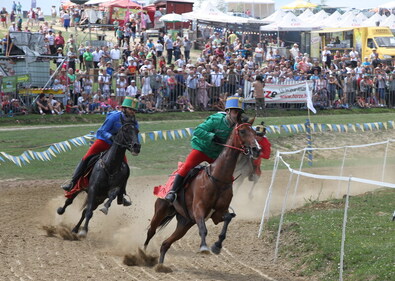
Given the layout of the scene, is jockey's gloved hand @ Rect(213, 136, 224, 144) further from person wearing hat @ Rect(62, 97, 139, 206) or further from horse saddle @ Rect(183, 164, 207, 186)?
person wearing hat @ Rect(62, 97, 139, 206)

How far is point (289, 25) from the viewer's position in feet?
160

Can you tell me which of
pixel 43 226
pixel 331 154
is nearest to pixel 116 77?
pixel 331 154

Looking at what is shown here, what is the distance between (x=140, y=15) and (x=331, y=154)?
973 inches

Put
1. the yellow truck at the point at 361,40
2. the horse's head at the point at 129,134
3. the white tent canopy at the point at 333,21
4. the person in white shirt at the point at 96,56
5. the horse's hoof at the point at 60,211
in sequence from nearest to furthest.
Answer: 1. the horse's head at the point at 129,134
2. the horse's hoof at the point at 60,211
3. the person in white shirt at the point at 96,56
4. the yellow truck at the point at 361,40
5. the white tent canopy at the point at 333,21

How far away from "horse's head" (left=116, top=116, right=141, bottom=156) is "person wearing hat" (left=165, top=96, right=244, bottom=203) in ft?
4.56

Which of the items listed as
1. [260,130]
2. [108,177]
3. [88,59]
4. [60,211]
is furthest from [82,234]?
[88,59]

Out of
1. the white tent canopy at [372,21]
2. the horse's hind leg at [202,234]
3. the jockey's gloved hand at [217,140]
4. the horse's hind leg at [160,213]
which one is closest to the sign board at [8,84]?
the horse's hind leg at [160,213]

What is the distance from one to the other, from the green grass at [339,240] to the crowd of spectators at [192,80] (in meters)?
14.6

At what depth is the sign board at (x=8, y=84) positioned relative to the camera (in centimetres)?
2714

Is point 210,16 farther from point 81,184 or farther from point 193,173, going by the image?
point 193,173

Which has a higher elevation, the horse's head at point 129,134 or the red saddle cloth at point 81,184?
the horse's head at point 129,134

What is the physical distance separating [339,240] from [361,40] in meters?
34.8

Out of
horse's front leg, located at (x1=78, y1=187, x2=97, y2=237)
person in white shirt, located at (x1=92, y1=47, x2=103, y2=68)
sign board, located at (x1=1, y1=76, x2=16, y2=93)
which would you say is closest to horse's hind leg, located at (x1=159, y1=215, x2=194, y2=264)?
horse's front leg, located at (x1=78, y1=187, x2=97, y2=237)

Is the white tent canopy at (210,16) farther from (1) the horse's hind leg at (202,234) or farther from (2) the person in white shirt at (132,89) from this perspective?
(1) the horse's hind leg at (202,234)
